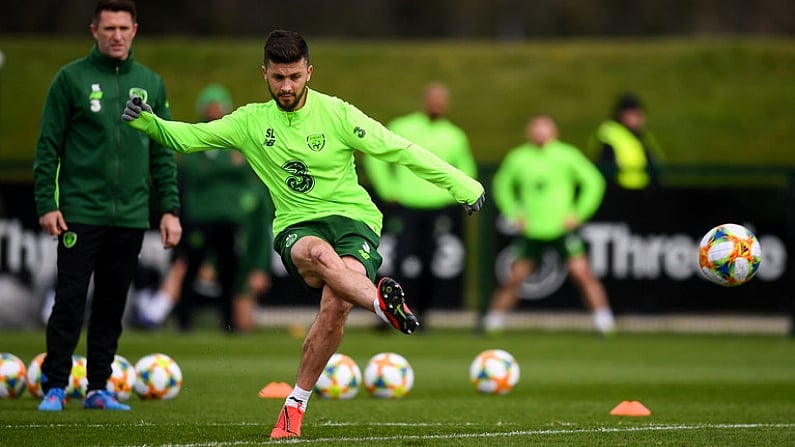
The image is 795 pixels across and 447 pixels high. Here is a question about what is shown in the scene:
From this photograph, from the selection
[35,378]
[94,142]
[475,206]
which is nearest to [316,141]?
[475,206]

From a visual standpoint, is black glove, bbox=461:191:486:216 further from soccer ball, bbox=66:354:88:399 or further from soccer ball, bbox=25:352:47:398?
soccer ball, bbox=25:352:47:398

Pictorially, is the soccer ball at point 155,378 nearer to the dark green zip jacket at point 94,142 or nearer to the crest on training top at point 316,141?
the dark green zip jacket at point 94,142

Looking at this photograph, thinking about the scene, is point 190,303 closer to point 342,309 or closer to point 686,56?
point 342,309

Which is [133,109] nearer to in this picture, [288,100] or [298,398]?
[288,100]

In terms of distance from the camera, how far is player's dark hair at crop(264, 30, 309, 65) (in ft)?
25.6

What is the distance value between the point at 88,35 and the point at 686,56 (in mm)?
17336

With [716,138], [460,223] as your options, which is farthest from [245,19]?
[460,223]

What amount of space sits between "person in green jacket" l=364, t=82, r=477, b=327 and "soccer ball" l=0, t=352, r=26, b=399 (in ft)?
25.3

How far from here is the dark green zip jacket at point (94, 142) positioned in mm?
9297

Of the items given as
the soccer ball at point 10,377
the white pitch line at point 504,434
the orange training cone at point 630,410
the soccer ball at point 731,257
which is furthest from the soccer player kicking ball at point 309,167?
the soccer ball at point 10,377

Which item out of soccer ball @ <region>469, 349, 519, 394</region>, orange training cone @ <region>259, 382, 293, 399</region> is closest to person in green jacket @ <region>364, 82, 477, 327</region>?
soccer ball @ <region>469, 349, 519, 394</region>

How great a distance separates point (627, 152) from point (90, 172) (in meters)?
10.9

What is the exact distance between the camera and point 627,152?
19.1 m

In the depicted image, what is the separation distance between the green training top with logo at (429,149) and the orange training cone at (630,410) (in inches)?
316
